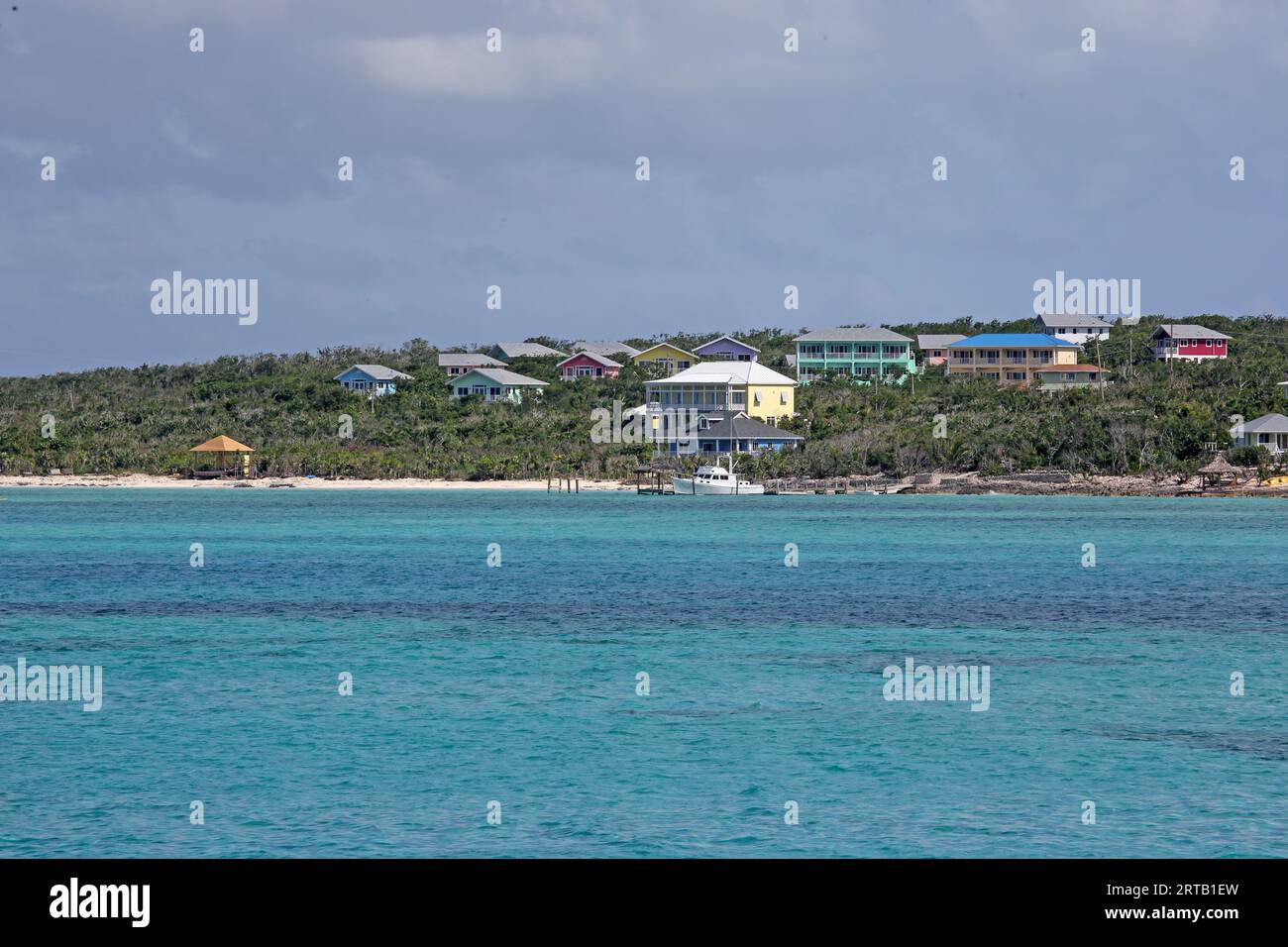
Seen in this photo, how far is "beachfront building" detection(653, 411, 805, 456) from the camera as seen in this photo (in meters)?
110

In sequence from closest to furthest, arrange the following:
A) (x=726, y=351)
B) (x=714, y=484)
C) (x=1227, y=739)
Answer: (x=1227, y=739)
(x=714, y=484)
(x=726, y=351)

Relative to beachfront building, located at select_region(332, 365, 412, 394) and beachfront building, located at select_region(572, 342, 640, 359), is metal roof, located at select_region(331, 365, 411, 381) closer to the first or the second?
beachfront building, located at select_region(332, 365, 412, 394)

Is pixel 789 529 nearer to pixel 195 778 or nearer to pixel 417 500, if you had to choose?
pixel 417 500

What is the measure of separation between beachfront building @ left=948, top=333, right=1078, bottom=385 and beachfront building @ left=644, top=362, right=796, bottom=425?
2229 cm

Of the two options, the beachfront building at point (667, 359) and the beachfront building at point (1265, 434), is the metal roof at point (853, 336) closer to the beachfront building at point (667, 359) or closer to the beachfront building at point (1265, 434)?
the beachfront building at point (667, 359)

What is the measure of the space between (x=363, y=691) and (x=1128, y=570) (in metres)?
31.0

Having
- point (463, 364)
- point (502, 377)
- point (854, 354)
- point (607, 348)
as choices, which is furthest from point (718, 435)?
point (607, 348)

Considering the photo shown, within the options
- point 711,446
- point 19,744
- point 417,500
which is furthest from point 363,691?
point 711,446

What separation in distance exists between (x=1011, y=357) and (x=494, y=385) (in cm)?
4625

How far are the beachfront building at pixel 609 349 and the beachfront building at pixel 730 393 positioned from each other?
27039 mm

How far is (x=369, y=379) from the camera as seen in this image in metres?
136

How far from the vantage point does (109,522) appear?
243ft

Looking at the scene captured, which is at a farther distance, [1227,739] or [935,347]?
[935,347]

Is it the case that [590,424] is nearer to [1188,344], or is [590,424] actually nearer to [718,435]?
[718,435]
